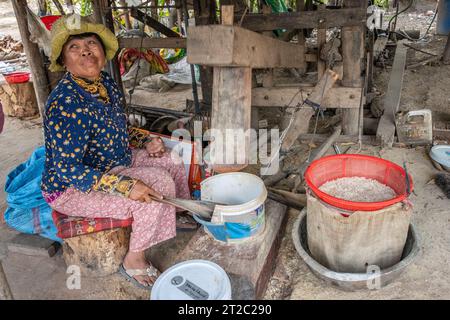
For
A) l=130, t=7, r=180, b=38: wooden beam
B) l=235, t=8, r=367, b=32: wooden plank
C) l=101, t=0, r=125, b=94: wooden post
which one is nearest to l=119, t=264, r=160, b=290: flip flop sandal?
l=235, t=8, r=367, b=32: wooden plank

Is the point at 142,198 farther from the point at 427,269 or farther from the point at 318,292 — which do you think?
the point at 427,269

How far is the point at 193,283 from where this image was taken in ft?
5.19

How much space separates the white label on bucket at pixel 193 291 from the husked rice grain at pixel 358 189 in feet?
2.62

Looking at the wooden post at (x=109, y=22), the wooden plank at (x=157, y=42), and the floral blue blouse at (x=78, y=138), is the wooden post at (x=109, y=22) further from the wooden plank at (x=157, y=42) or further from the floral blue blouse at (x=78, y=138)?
the floral blue blouse at (x=78, y=138)

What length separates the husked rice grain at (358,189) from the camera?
72.6 inches

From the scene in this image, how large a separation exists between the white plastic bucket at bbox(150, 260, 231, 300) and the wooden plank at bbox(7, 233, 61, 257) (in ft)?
3.83

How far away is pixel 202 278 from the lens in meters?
1.61

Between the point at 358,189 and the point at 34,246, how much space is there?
203 cm

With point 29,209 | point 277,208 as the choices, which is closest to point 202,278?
point 277,208

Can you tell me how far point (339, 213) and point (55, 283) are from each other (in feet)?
5.47

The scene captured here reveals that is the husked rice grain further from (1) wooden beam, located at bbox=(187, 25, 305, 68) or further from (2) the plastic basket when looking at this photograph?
(1) wooden beam, located at bbox=(187, 25, 305, 68)

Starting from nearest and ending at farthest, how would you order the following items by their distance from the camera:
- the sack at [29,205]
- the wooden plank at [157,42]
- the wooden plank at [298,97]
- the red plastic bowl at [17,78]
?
the sack at [29,205] → the wooden plank at [298,97] → the wooden plank at [157,42] → the red plastic bowl at [17,78]

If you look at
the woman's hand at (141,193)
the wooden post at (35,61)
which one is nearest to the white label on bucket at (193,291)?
the woman's hand at (141,193)
